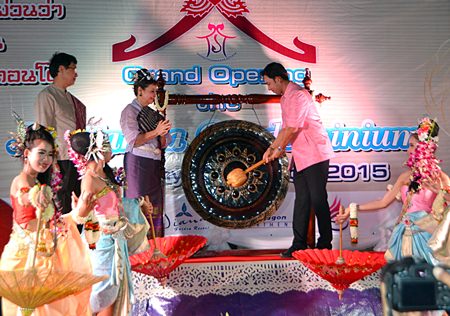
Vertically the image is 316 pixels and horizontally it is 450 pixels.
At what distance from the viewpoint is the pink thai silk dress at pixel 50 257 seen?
4.37 meters

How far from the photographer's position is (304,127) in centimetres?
582

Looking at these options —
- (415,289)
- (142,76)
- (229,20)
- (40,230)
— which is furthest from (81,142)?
(415,289)

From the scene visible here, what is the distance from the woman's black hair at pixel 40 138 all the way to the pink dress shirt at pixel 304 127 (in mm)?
1976

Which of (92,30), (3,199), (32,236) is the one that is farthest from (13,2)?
(32,236)

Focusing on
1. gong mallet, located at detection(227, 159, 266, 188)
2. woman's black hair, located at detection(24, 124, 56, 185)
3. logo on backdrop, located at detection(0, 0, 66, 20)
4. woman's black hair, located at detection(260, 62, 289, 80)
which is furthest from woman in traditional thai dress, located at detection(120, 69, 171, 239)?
woman's black hair, located at detection(24, 124, 56, 185)

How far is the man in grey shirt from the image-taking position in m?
5.89

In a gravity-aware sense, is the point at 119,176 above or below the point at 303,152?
below

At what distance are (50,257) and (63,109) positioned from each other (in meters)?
1.86

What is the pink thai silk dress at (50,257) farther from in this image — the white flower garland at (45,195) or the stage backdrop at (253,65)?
the stage backdrop at (253,65)

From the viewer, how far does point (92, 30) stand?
20.6ft

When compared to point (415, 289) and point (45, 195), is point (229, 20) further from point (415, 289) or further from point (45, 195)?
point (415, 289)

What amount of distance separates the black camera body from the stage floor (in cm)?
302

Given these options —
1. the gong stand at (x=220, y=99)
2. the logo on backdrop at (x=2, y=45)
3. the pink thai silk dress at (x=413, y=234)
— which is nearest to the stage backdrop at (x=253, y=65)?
the logo on backdrop at (x=2, y=45)

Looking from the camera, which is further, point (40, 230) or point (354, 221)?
point (354, 221)
